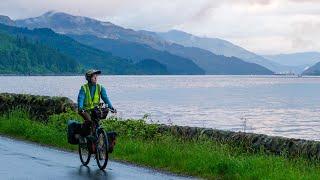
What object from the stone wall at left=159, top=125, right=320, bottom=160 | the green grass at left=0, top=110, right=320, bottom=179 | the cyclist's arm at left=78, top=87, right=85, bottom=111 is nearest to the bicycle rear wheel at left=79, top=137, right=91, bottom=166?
the cyclist's arm at left=78, top=87, right=85, bottom=111

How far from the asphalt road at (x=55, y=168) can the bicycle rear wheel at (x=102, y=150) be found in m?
0.16

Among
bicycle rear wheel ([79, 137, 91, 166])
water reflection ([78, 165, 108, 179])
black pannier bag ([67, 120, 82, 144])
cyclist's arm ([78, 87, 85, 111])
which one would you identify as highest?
cyclist's arm ([78, 87, 85, 111])

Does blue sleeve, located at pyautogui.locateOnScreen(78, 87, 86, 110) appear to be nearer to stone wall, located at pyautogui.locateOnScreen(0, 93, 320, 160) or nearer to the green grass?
the green grass

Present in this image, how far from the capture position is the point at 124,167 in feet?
46.2

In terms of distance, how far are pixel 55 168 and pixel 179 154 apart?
3.28 meters

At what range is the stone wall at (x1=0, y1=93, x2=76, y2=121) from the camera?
24.0m

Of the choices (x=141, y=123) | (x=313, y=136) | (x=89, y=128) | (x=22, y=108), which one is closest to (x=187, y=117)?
(x=313, y=136)

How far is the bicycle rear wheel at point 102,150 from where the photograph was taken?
13422mm

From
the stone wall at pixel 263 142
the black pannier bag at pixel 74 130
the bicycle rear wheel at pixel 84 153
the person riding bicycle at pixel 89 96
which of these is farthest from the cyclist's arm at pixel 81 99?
the stone wall at pixel 263 142

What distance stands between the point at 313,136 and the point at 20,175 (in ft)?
136

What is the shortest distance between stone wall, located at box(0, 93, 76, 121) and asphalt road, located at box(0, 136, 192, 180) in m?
6.98

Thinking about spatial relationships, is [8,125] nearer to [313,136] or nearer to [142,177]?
[142,177]

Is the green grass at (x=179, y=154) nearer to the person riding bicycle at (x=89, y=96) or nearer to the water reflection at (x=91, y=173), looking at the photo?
the water reflection at (x=91, y=173)

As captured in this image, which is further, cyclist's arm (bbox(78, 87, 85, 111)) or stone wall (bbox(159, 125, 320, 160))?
stone wall (bbox(159, 125, 320, 160))
